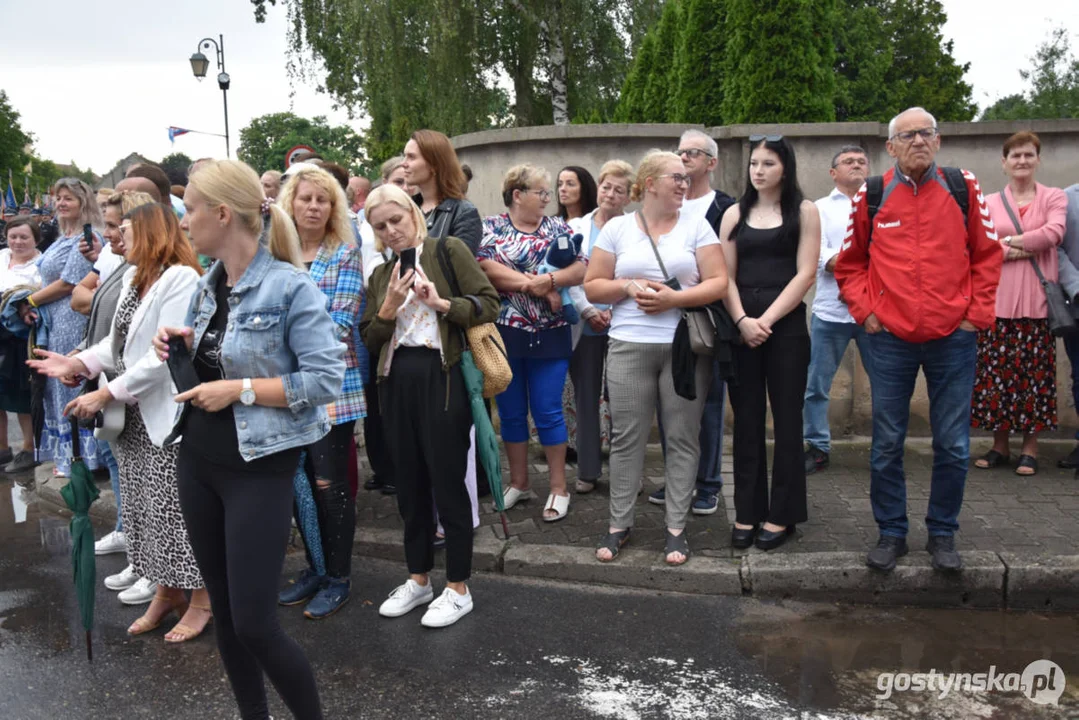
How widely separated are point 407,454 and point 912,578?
2.48 metres

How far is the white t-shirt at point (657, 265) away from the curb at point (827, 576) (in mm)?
1168

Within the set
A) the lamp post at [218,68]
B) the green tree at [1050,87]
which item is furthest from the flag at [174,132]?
the green tree at [1050,87]

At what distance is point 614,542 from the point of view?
4934 millimetres

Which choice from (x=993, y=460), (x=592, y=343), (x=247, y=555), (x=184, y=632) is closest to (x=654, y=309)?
(x=592, y=343)

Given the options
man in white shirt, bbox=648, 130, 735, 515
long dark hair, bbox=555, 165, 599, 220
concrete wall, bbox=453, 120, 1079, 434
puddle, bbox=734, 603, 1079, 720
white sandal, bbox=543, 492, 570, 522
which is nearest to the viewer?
puddle, bbox=734, 603, 1079, 720

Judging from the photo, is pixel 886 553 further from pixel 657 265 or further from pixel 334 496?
pixel 334 496

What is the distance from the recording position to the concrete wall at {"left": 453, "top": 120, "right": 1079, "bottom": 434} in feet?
23.2

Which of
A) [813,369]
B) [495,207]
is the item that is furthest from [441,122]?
[813,369]

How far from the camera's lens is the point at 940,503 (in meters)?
4.59

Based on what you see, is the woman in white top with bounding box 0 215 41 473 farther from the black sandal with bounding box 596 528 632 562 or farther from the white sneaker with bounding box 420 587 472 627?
the black sandal with bounding box 596 528 632 562

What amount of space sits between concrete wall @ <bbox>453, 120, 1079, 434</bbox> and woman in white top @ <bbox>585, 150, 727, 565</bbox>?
2.47 metres

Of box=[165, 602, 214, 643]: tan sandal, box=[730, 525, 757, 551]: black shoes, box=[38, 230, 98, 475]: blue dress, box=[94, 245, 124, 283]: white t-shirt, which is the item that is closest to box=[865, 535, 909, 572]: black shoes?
box=[730, 525, 757, 551]: black shoes

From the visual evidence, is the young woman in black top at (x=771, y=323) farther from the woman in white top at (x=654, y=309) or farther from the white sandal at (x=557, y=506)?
the white sandal at (x=557, y=506)

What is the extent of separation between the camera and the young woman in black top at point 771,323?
4.77 metres
